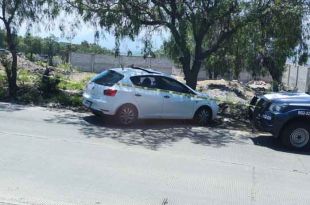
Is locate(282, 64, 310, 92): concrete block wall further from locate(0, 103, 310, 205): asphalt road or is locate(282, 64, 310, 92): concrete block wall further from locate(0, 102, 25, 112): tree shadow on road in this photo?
locate(0, 103, 310, 205): asphalt road

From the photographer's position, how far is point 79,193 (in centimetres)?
698

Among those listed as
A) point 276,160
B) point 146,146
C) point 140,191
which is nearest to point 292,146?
point 276,160

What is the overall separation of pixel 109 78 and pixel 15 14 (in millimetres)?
6054

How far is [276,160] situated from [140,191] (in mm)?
4419

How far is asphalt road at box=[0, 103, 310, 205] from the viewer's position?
23.4 ft

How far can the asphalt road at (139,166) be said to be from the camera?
23.4 feet

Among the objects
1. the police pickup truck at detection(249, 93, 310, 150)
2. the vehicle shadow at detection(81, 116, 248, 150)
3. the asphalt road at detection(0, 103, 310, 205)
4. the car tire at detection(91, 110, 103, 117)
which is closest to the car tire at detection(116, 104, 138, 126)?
the vehicle shadow at detection(81, 116, 248, 150)

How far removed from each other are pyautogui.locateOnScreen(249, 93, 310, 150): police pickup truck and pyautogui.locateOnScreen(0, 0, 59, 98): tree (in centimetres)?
856

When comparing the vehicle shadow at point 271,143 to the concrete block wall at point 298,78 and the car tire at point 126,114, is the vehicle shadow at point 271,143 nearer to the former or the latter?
the car tire at point 126,114

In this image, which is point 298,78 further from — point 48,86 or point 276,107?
point 276,107

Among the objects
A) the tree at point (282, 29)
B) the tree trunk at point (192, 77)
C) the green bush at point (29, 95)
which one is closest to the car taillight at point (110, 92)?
the green bush at point (29, 95)

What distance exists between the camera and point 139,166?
352 inches

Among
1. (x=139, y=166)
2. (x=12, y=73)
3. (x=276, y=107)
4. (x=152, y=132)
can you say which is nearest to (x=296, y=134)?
(x=276, y=107)

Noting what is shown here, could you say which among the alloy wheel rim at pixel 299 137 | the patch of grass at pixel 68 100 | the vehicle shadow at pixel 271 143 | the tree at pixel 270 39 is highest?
the tree at pixel 270 39
